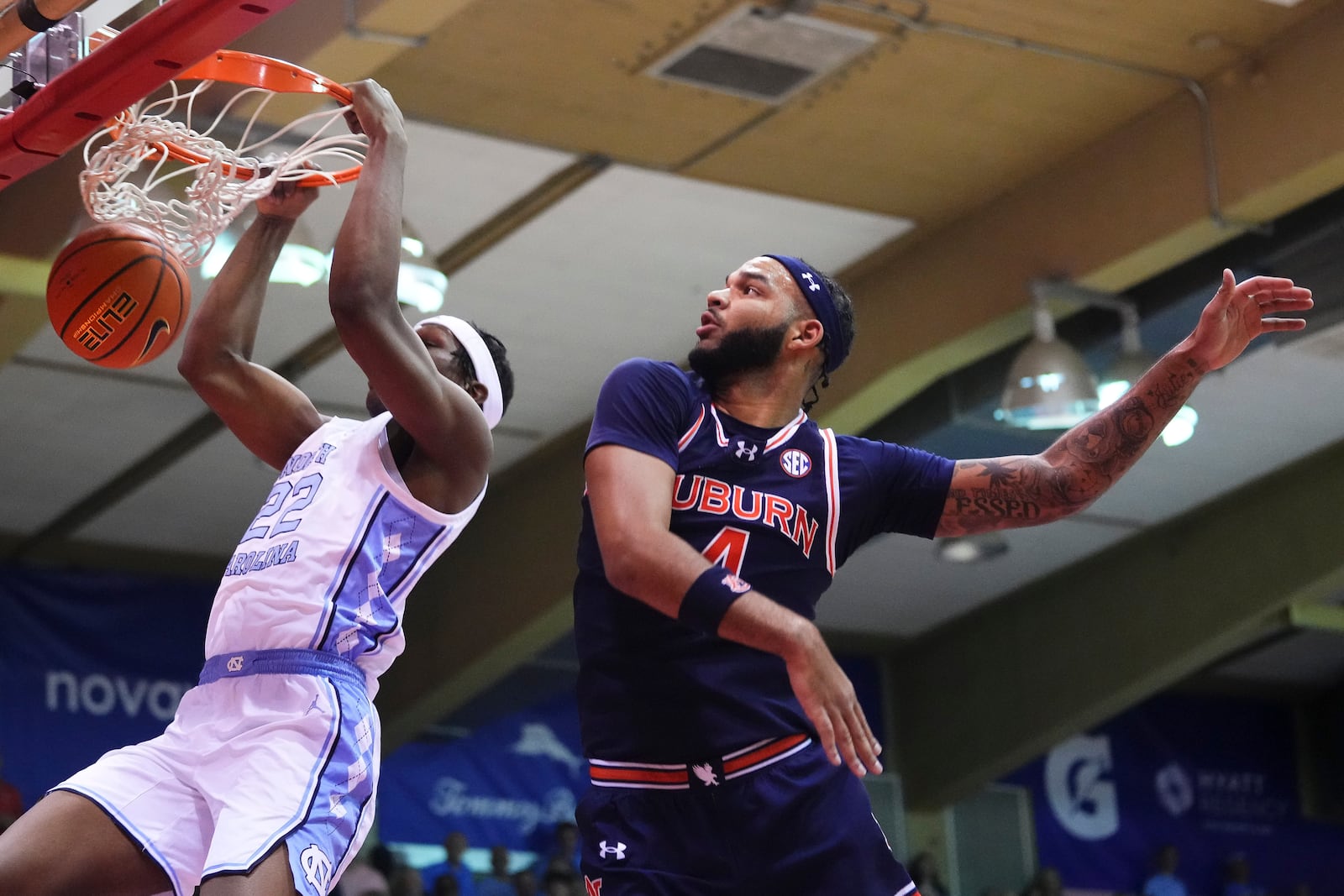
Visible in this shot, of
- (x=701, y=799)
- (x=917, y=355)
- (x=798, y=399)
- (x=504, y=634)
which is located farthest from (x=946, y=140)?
(x=701, y=799)

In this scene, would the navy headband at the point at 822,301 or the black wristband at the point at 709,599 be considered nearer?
the black wristband at the point at 709,599

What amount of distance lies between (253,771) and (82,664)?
1192 centimetres

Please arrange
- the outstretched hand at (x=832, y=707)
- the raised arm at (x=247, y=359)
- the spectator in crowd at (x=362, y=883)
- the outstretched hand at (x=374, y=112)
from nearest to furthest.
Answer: the outstretched hand at (x=832, y=707) < the outstretched hand at (x=374, y=112) < the raised arm at (x=247, y=359) < the spectator in crowd at (x=362, y=883)

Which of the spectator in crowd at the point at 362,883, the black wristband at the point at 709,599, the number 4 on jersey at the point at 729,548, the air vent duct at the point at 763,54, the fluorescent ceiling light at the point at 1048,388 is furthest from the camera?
the spectator in crowd at the point at 362,883

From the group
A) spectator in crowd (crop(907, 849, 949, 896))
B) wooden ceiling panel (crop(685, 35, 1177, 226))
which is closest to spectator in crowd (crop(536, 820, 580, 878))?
spectator in crowd (crop(907, 849, 949, 896))

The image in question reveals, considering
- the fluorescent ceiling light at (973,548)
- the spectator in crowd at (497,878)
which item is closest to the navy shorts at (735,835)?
the fluorescent ceiling light at (973,548)

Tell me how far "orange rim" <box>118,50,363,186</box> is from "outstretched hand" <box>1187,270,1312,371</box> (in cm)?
220

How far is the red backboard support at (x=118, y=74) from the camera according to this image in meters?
4.27

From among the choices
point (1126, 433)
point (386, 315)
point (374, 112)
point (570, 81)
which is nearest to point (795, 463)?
point (1126, 433)

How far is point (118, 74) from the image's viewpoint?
452 cm

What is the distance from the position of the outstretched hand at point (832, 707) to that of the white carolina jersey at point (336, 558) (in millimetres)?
1538

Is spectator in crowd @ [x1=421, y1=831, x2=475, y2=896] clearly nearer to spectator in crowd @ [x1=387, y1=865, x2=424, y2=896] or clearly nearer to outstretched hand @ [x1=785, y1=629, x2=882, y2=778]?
spectator in crowd @ [x1=387, y1=865, x2=424, y2=896]

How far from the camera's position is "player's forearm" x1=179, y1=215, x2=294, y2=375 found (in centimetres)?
510

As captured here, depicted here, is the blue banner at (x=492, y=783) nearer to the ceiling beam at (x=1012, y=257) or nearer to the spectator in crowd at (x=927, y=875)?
the ceiling beam at (x=1012, y=257)
